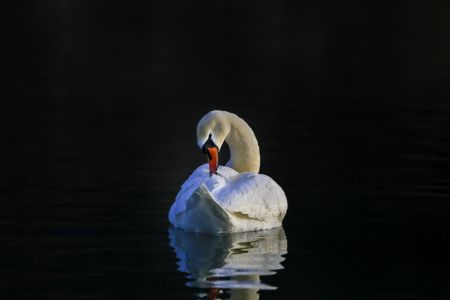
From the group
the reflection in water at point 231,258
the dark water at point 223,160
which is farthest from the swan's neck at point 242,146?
the reflection in water at point 231,258

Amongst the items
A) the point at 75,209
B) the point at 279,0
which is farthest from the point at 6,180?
the point at 279,0

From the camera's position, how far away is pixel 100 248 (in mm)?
9844

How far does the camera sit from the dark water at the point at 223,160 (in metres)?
9.05

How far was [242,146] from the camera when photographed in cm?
1192

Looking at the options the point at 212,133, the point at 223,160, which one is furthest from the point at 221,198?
the point at 223,160

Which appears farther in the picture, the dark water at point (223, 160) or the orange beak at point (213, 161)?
the orange beak at point (213, 161)

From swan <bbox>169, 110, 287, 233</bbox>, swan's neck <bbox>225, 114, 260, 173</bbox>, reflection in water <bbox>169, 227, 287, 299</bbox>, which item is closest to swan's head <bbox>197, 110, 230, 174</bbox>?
swan <bbox>169, 110, 287, 233</bbox>

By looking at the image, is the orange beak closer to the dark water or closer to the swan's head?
the swan's head

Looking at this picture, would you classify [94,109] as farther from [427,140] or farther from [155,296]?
[155,296]

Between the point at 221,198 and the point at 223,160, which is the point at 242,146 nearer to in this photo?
the point at 221,198

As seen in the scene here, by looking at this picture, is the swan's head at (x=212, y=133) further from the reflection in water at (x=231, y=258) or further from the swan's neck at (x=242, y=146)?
the reflection in water at (x=231, y=258)

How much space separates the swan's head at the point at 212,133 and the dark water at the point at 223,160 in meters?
0.70

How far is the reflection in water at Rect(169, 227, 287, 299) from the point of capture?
8.69 m

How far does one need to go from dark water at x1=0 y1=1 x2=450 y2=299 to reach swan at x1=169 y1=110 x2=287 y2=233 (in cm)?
13
